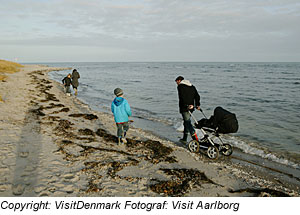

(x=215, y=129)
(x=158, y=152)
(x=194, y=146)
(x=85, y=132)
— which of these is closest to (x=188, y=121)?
(x=194, y=146)

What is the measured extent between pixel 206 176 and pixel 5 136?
6.08m

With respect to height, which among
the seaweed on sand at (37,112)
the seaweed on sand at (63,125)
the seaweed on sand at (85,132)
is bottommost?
the seaweed on sand at (85,132)

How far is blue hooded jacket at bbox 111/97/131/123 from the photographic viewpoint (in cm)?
562

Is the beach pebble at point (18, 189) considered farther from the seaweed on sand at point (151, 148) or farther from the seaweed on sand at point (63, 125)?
the seaweed on sand at point (63, 125)

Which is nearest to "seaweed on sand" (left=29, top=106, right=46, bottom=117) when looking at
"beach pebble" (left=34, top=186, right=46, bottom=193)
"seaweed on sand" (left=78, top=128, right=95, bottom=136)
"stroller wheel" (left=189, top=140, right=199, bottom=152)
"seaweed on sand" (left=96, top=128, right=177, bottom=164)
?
"seaweed on sand" (left=78, top=128, right=95, bottom=136)

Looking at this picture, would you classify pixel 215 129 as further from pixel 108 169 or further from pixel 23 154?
pixel 23 154

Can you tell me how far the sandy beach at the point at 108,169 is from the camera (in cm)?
374

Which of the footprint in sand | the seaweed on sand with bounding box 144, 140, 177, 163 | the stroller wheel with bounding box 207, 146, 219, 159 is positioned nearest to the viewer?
the footprint in sand

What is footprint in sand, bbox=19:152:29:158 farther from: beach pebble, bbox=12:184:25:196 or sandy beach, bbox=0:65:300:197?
beach pebble, bbox=12:184:25:196

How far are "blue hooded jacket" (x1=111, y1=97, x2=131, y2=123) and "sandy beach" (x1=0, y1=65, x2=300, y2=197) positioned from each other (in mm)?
1018

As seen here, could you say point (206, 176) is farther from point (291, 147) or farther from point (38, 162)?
point (291, 147)

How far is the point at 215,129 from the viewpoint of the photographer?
5371mm

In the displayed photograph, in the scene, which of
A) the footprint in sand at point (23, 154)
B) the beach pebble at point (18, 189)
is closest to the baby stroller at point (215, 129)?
the beach pebble at point (18, 189)

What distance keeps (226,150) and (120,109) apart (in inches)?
141
